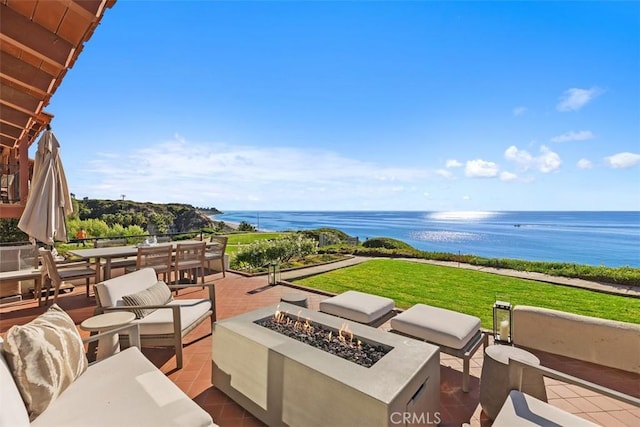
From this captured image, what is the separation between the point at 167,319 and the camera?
288cm

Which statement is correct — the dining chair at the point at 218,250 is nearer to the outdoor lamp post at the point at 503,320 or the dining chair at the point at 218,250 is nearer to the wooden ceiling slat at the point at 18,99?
the wooden ceiling slat at the point at 18,99

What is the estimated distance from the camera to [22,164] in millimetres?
5977

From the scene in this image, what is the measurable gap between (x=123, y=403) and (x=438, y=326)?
2470mm

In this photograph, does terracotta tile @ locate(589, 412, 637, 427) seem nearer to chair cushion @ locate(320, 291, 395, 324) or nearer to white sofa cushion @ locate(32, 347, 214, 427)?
chair cushion @ locate(320, 291, 395, 324)

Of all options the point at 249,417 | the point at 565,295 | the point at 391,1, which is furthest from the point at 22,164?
the point at 565,295

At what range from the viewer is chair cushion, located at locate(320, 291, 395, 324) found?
10.5 ft

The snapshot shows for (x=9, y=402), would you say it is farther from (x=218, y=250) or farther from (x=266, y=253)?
(x=266, y=253)

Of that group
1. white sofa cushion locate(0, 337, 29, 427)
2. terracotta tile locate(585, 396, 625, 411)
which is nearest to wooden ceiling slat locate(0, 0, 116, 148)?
white sofa cushion locate(0, 337, 29, 427)

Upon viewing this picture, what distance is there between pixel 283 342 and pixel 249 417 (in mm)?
649

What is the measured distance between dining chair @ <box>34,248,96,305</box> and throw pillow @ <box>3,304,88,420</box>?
3158 millimetres

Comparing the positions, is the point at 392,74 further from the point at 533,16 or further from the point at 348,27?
the point at 533,16

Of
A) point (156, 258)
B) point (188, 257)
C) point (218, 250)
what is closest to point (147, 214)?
point (218, 250)

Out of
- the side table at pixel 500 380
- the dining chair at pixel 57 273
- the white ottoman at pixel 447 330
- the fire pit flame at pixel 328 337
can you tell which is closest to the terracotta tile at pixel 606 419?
the side table at pixel 500 380

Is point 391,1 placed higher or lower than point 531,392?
higher
